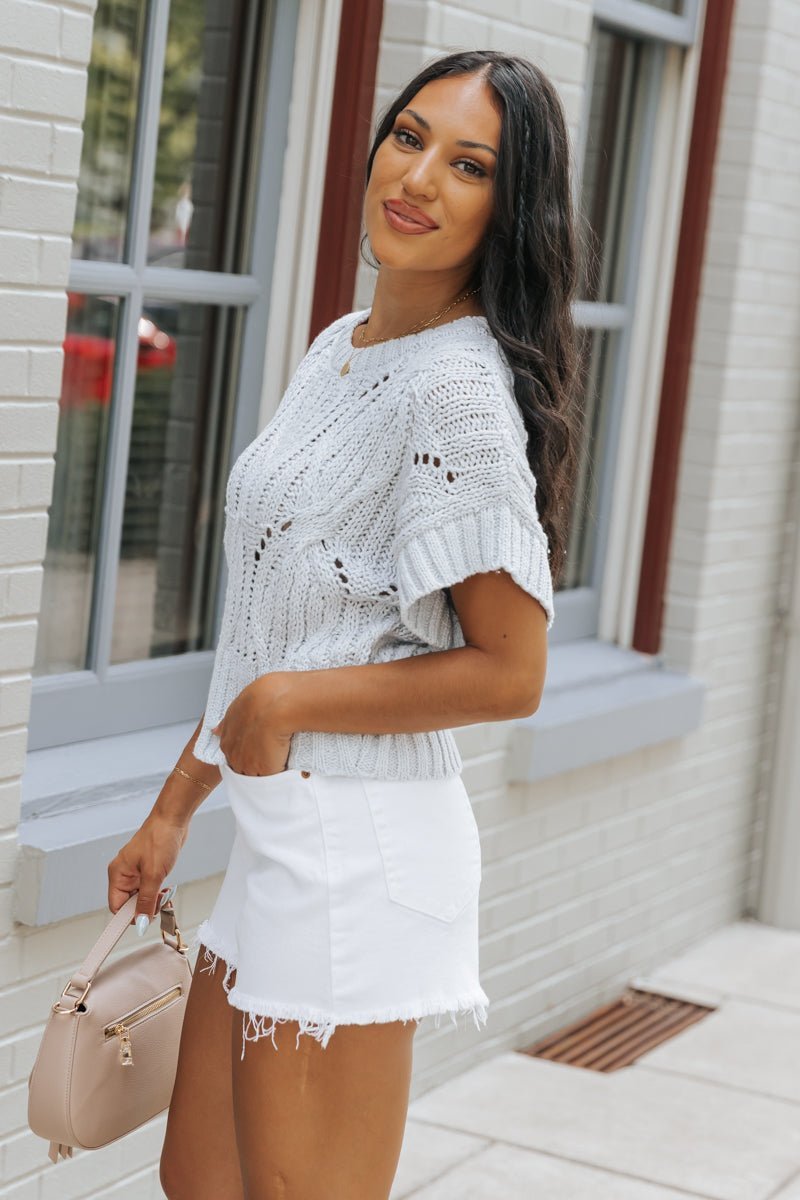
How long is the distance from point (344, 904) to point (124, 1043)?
15.3 inches

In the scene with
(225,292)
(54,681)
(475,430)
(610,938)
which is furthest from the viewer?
(610,938)

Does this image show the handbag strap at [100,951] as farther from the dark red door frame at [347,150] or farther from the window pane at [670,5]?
the window pane at [670,5]

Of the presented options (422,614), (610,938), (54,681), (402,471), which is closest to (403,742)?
(422,614)

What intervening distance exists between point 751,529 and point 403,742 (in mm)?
3468

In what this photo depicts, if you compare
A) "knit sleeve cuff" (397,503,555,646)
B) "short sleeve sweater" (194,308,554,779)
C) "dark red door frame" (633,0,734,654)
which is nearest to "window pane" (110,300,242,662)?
"short sleeve sweater" (194,308,554,779)

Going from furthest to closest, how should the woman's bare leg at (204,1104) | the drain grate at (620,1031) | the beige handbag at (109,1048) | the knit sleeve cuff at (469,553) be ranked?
the drain grate at (620,1031)
the woman's bare leg at (204,1104)
the beige handbag at (109,1048)
the knit sleeve cuff at (469,553)

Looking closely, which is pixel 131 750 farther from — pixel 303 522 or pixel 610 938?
pixel 610 938

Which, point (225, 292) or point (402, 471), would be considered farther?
point (225, 292)

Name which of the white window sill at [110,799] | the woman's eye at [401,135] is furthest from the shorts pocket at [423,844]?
the white window sill at [110,799]

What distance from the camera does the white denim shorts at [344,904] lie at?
1984 mm

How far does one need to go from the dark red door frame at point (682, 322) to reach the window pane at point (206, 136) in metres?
1.79

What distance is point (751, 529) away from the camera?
5312 mm

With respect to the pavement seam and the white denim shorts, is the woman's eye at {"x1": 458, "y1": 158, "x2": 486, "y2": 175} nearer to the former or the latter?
the white denim shorts

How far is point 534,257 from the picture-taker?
6.51 feet
